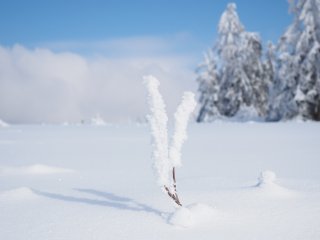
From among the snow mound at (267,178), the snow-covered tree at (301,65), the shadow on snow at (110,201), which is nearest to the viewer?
the shadow on snow at (110,201)

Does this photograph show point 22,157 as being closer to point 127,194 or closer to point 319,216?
point 127,194

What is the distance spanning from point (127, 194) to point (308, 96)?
19.4 metres

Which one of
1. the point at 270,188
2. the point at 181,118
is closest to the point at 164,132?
the point at 181,118

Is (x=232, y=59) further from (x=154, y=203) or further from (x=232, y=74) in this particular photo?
(x=154, y=203)

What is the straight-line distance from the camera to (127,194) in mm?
4445

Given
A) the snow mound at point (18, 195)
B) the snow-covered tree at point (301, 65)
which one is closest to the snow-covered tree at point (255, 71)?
the snow-covered tree at point (301, 65)

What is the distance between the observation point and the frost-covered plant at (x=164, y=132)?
12.0ft

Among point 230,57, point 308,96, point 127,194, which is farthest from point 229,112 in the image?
point 127,194

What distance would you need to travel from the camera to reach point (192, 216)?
3322mm

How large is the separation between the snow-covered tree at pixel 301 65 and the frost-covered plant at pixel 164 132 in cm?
1915

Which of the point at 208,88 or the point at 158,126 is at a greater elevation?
the point at 208,88

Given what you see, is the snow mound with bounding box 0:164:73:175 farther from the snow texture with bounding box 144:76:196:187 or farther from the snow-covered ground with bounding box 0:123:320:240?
the snow texture with bounding box 144:76:196:187

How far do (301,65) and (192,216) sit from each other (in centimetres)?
2067

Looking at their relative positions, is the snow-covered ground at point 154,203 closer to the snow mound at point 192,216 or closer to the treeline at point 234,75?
Answer: the snow mound at point 192,216
